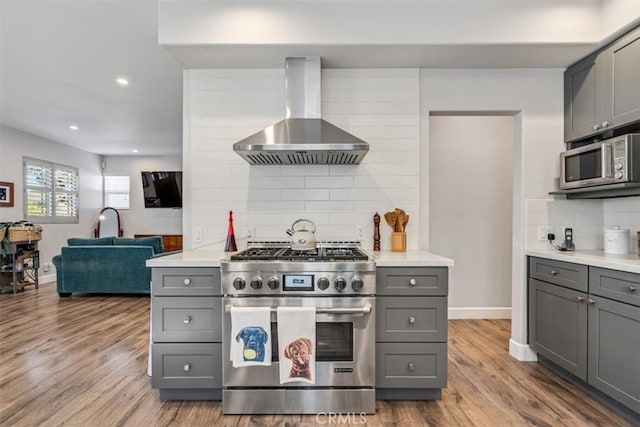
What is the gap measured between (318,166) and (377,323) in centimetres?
130

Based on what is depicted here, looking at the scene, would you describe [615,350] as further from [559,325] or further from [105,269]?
[105,269]

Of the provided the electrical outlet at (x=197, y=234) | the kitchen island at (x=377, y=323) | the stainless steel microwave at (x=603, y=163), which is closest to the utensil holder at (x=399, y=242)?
the kitchen island at (x=377, y=323)

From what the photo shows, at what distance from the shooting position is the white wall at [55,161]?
5852 mm

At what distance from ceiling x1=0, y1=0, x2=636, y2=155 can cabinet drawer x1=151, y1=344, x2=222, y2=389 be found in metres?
1.99

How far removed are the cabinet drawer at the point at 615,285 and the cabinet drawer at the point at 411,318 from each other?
36.1 inches

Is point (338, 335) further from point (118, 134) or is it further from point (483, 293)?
point (118, 134)

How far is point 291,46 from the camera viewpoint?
2.47 m

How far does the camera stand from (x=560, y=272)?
8.17ft

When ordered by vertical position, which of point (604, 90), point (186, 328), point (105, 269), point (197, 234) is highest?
point (604, 90)

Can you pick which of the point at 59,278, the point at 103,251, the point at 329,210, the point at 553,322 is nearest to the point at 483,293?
the point at 553,322

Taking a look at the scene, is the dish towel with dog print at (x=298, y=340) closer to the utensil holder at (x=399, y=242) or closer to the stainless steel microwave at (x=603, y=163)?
the utensil holder at (x=399, y=242)

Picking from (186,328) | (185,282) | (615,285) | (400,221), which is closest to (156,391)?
(186,328)

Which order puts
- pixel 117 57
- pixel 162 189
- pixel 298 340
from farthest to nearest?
pixel 162 189 → pixel 117 57 → pixel 298 340

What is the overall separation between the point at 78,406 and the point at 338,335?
165cm
